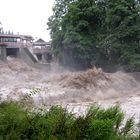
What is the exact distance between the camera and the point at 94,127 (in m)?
5.52

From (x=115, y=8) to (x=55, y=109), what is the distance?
87.9ft

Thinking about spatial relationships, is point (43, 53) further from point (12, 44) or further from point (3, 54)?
point (3, 54)

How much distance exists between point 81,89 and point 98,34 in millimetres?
10395

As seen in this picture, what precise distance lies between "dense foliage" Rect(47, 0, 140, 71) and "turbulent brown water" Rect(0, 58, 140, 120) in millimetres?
2740

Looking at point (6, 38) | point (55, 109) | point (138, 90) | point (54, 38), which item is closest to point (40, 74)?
point (54, 38)

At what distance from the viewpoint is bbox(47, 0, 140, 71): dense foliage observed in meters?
32.0

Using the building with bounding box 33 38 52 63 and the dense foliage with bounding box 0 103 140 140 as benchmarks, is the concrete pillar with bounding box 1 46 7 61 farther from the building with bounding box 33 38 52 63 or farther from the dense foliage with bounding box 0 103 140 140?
the dense foliage with bounding box 0 103 140 140

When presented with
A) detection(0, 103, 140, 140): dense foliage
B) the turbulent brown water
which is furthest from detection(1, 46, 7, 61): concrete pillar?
detection(0, 103, 140, 140): dense foliage

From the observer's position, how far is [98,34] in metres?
34.6

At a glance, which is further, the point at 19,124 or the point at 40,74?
the point at 40,74

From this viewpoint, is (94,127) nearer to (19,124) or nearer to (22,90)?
(19,124)

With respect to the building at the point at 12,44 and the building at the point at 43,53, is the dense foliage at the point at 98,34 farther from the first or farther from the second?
the building at the point at 43,53

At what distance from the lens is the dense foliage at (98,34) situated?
32000 mm

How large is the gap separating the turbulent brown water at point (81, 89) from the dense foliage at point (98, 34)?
2.74 m
